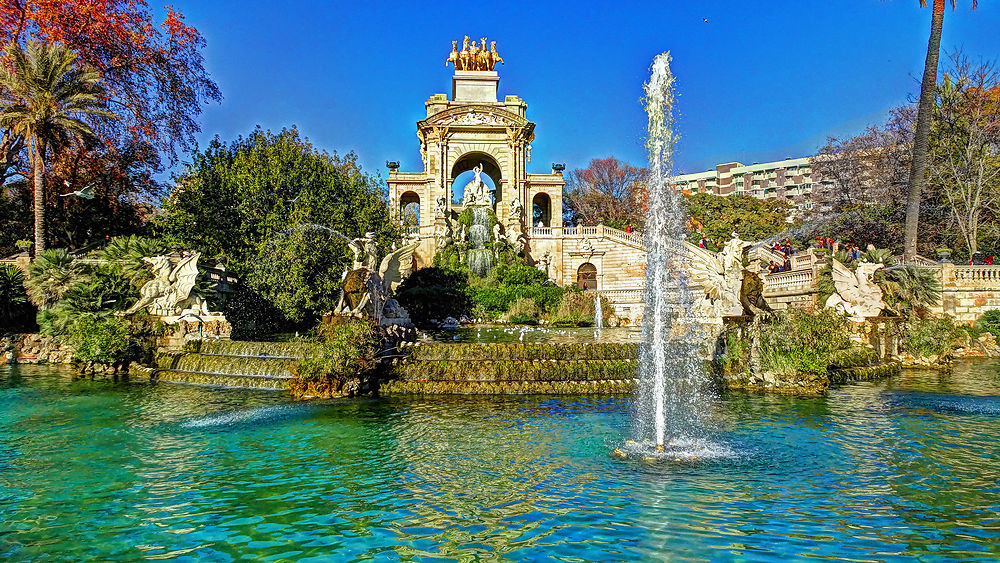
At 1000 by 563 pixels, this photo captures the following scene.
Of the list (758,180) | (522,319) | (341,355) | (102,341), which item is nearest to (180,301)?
(102,341)

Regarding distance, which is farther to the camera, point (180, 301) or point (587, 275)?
point (587, 275)

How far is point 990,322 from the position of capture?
2428 cm

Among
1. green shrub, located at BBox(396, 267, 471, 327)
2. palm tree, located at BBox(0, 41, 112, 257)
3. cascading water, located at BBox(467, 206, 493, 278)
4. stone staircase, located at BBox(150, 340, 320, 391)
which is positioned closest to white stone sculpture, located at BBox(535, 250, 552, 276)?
cascading water, located at BBox(467, 206, 493, 278)

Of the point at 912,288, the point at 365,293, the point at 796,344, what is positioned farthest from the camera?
the point at 912,288

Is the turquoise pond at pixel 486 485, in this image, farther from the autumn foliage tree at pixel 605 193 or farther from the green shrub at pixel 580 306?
the autumn foliage tree at pixel 605 193

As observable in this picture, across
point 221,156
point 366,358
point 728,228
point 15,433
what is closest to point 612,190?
point 728,228

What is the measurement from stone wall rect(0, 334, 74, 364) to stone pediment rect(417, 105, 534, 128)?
2950 cm

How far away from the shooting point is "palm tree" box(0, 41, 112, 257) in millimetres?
22781

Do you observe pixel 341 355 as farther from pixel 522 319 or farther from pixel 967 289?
pixel 967 289


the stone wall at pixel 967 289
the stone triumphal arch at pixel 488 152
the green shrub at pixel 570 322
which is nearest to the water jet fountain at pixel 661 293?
the green shrub at pixel 570 322

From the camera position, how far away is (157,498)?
661 cm

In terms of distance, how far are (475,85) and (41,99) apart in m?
31.9

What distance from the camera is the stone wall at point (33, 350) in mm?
19531

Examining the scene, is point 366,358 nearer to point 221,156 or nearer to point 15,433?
point 15,433
